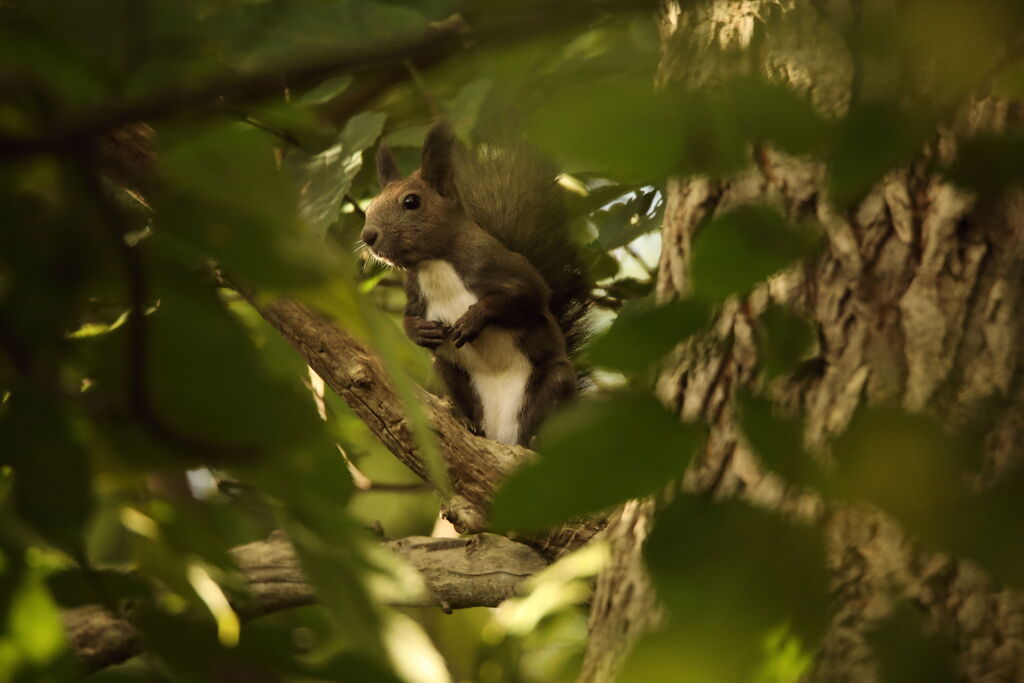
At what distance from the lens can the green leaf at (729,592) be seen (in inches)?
7.6

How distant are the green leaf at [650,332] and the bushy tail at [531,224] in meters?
2.08

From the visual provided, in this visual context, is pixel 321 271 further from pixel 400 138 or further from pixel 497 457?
pixel 400 138

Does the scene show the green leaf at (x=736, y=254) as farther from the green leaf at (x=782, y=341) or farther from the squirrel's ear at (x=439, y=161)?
the squirrel's ear at (x=439, y=161)

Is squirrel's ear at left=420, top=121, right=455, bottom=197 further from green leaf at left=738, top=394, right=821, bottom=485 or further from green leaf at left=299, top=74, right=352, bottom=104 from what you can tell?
green leaf at left=738, top=394, right=821, bottom=485

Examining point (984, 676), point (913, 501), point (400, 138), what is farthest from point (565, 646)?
point (400, 138)

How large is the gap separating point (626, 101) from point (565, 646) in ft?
1.76

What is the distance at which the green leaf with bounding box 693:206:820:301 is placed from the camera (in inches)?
8.4

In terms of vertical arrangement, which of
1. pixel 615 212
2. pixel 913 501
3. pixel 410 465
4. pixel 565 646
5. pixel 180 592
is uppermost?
pixel 913 501

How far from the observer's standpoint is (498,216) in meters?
2.51

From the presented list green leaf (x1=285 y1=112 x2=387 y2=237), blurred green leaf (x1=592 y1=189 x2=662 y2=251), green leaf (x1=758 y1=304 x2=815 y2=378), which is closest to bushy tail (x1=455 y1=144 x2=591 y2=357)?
blurred green leaf (x1=592 y1=189 x2=662 y2=251)

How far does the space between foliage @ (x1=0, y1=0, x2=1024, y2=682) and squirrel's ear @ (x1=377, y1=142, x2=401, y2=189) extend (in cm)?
194

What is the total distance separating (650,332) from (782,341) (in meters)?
0.05

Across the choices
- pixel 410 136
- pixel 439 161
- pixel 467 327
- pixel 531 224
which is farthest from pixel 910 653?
pixel 531 224

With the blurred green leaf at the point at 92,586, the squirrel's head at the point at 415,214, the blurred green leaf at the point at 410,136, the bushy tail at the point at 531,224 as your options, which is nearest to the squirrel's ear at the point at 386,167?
the squirrel's head at the point at 415,214
